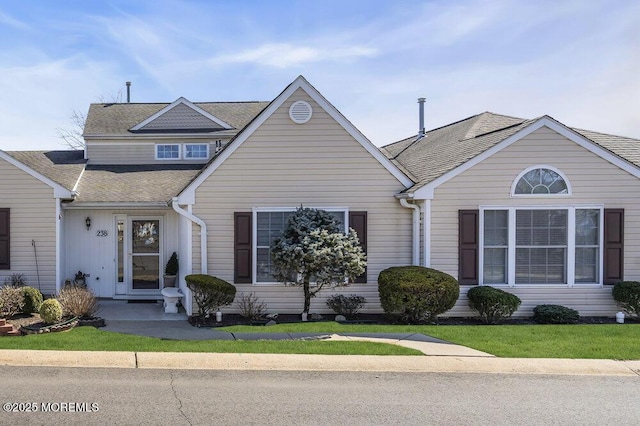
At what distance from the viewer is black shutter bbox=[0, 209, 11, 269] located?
13.0 meters

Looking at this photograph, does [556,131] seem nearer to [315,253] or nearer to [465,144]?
[465,144]

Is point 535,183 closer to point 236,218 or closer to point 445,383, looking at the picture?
point 445,383

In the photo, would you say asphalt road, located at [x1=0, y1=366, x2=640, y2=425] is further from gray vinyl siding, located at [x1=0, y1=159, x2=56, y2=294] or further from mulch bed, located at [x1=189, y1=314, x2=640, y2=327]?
gray vinyl siding, located at [x1=0, y1=159, x2=56, y2=294]

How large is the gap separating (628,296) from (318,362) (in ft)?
26.3

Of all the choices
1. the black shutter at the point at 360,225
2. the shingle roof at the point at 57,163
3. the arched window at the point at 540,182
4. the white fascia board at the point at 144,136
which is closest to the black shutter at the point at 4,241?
the shingle roof at the point at 57,163

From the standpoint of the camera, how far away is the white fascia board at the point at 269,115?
1197 cm

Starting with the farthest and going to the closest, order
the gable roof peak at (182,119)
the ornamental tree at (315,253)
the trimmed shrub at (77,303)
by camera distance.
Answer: the gable roof peak at (182,119)
the ornamental tree at (315,253)
the trimmed shrub at (77,303)

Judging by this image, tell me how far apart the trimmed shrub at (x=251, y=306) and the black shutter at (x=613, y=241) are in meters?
8.39

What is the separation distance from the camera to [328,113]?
12.2 meters

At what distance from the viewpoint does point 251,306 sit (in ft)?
38.3

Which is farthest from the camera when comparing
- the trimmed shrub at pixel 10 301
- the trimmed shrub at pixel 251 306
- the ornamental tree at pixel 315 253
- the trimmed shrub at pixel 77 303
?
the trimmed shrub at pixel 251 306

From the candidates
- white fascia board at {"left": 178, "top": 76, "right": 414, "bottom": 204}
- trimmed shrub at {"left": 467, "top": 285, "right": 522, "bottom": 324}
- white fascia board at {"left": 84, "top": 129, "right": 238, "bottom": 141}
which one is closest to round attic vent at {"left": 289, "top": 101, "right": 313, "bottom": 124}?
white fascia board at {"left": 178, "top": 76, "right": 414, "bottom": 204}

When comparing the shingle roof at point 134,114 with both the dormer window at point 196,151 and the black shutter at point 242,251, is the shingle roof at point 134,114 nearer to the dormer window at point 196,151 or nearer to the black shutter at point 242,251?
the dormer window at point 196,151

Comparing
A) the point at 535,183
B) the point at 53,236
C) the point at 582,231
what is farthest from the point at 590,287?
the point at 53,236
